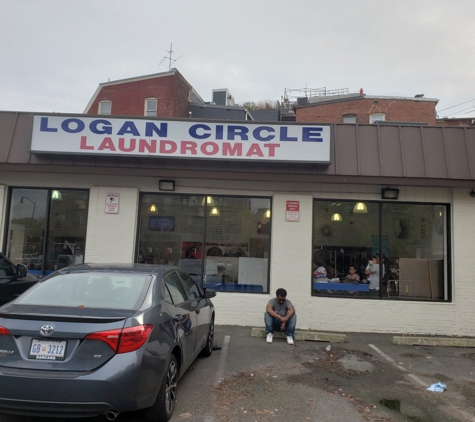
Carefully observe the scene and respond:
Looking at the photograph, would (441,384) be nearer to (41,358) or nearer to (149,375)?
(149,375)

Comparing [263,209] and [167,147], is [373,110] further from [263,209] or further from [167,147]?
[167,147]

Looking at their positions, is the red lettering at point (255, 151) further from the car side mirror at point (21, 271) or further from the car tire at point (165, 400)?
the car tire at point (165, 400)

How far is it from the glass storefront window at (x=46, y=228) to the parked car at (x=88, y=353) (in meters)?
5.70

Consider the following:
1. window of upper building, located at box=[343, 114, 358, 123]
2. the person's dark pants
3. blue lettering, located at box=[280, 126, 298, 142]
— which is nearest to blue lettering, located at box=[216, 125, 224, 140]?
blue lettering, located at box=[280, 126, 298, 142]

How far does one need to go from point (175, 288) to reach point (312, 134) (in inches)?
192

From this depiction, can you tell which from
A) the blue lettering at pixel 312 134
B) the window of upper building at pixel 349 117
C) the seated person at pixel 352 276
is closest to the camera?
the blue lettering at pixel 312 134

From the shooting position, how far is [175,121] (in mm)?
8883

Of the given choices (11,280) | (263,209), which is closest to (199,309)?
(11,280)

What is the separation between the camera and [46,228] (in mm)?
9914

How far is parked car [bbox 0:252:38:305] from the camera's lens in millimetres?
7137

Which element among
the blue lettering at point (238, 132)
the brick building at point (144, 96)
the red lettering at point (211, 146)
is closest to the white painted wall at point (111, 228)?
the red lettering at point (211, 146)

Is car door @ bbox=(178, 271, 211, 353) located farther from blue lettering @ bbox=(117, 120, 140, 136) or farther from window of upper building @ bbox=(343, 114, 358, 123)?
window of upper building @ bbox=(343, 114, 358, 123)

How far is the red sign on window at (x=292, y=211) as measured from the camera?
9.46 meters

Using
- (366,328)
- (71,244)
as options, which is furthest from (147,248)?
(366,328)
